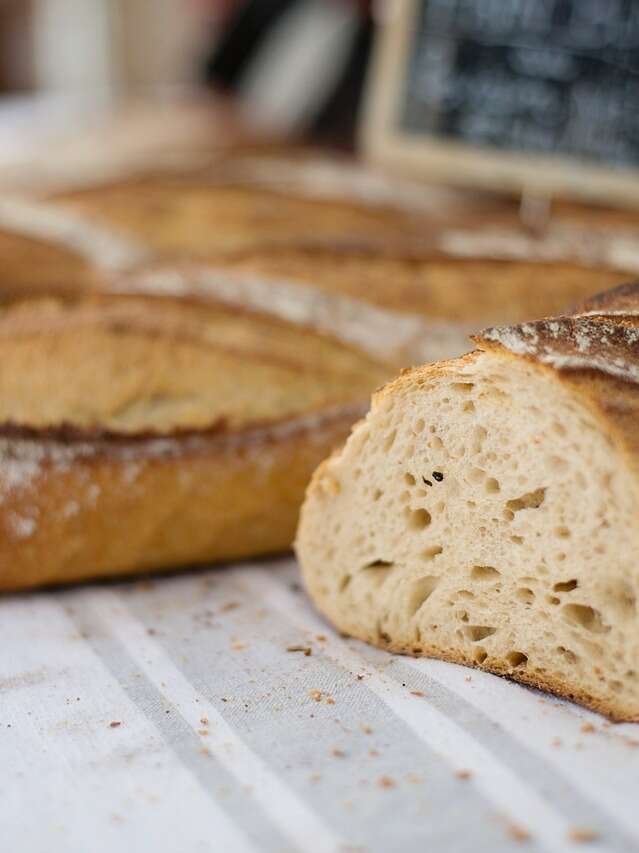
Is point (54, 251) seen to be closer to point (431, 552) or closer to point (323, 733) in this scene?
point (431, 552)

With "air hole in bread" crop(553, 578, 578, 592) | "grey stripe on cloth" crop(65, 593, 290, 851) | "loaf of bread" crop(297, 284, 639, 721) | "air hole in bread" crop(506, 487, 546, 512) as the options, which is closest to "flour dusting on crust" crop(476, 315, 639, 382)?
"loaf of bread" crop(297, 284, 639, 721)

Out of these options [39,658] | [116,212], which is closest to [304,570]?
[39,658]

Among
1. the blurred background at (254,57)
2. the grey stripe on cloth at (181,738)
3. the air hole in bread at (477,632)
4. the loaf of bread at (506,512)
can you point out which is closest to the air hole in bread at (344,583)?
the loaf of bread at (506,512)

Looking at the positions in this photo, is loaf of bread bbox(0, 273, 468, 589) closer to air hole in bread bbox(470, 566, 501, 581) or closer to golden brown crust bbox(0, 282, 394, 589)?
golden brown crust bbox(0, 282, 394, 589)

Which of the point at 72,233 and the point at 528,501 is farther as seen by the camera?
the point at 72,233

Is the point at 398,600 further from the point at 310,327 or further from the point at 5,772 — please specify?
the point at 310,327

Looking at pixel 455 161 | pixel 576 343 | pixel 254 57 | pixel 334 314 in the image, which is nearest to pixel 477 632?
pixel 576 343

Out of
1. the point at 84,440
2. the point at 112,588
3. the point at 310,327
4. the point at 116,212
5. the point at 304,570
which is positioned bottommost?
the point at 112,588
